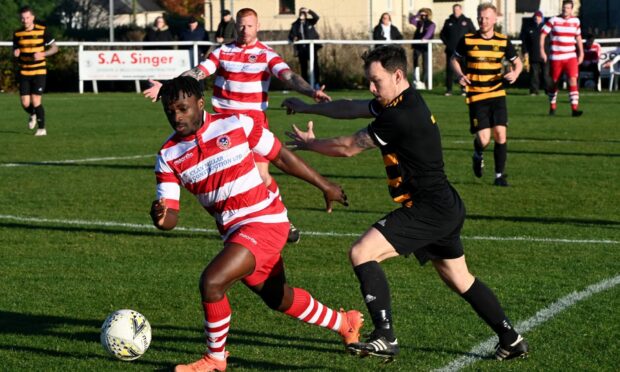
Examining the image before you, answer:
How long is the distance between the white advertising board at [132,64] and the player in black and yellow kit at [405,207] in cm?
2649

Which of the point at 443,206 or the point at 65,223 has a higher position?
the point at 443,206

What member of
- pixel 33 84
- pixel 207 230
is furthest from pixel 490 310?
A: pixel 33 84

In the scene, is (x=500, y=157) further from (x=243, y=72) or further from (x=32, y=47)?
(x=32, y=47)

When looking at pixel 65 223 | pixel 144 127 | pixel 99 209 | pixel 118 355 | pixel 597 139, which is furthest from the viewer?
pixel 144 127

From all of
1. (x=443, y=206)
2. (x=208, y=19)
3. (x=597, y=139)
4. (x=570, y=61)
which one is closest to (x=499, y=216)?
(x=443, y=206)

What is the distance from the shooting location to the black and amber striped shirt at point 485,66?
46.4 feet

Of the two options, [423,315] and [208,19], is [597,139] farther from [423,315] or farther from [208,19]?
[208,19]

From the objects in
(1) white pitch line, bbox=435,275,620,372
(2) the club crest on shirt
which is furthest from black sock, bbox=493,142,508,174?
(2) the club crest on shirt

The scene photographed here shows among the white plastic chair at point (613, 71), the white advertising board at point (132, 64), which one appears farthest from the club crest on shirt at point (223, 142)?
the white plastic chair at point (613, 71)

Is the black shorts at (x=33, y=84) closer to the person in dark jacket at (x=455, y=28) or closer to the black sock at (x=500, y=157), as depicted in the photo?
the black sock at (x=500, y=157)

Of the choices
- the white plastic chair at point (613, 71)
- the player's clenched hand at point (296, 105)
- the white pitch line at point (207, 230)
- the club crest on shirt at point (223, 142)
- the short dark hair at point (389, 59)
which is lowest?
the white plastic chair at point (613, 71)

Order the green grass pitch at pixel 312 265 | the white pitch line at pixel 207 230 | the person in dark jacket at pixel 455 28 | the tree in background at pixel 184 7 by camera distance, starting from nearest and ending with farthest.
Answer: the green grass pitch at pixel 312 265, the white pitch line at pixel 207 230, the person in dark jacket at pixel 455 28, the tree in background at pixel 184 7

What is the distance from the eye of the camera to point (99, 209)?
1237 centimetres

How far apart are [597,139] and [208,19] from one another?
35810 millimetres
